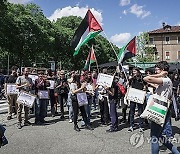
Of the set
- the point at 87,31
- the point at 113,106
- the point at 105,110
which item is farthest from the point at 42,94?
the point at 87,31

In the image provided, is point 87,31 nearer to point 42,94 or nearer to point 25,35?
point 42,94

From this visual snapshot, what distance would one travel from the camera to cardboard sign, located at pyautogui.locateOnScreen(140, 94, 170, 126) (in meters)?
5.18

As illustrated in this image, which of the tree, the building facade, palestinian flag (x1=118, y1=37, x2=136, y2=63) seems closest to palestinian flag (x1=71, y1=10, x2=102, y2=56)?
palestinian flag (x1=118, y1=37, x2=136, y2=63)

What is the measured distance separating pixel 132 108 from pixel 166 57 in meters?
64.0

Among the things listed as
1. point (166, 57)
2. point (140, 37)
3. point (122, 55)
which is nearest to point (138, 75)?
point (122, 55)

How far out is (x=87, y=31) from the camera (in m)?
10.2

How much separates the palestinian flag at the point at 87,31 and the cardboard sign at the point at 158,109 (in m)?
5.17

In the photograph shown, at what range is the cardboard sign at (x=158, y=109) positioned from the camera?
5.18m

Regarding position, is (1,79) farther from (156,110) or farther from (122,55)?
(156,110)

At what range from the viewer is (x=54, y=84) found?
11.1m

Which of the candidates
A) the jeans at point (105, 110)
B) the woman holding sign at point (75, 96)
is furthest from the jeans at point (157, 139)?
the jeans at point (105, 110)

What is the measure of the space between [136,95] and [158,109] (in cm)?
302

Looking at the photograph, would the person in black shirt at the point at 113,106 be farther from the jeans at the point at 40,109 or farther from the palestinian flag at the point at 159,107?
the palestinian flag at the point at 159,107

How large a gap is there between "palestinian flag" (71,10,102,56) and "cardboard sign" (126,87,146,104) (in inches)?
106
